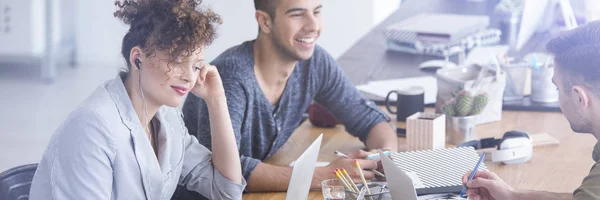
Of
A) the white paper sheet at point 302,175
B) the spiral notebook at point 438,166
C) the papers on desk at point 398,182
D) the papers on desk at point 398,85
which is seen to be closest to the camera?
the papers on desk at point 398,182

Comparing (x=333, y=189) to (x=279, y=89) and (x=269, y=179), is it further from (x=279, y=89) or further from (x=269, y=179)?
(x=279, y=89)

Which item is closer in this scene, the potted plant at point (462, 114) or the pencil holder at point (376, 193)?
the pencil holder at point (376, 193)

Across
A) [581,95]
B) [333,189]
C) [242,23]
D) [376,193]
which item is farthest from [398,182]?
[242,23]

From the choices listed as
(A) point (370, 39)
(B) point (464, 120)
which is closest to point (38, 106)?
(A) point (370, 39)

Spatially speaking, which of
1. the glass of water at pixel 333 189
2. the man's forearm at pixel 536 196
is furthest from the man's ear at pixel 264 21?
the man's forearm at pixel 536 196

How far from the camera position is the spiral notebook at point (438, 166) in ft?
6.42

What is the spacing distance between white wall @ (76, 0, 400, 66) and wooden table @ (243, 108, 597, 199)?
10.6 ft

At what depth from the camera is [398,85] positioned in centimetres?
304

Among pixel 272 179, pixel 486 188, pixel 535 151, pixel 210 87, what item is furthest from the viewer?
pixel 535 151

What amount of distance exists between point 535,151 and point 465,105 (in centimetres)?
22

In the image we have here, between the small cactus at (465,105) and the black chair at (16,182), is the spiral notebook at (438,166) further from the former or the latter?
the black chair at (16,182)

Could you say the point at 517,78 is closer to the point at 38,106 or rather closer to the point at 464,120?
the point at 464,120

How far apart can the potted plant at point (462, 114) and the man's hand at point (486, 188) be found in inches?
22.0

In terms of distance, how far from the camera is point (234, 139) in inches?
79.9
